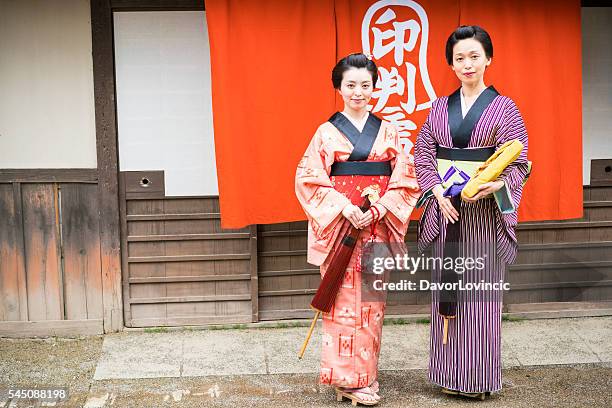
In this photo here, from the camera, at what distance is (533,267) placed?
697 centimetres

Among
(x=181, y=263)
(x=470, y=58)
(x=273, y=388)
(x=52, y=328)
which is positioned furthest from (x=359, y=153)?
(x=52, y=328)

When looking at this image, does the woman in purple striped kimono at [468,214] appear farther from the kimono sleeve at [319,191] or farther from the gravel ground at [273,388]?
the kimono sleeve at [319,191]

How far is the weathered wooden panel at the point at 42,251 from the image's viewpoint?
21.1ft

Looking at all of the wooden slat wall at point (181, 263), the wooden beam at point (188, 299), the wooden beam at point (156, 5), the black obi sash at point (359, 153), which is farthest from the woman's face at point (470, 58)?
the wooden beam at point (188, 299)

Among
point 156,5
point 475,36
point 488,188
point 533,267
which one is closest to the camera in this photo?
point 488,188

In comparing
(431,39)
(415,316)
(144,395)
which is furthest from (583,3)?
(144,395)

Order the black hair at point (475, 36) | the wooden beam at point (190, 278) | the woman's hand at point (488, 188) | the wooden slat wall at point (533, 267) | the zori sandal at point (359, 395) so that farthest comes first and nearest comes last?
1. the wooden slat wall at point (533, 267)
2. the wooden beam at point (190, 278)
3. the zori sandal at point (359, 395)
4. the black hair at point (475, 36)
5. the woman's hand at point (488, 188)

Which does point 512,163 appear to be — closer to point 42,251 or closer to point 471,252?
point 471,252

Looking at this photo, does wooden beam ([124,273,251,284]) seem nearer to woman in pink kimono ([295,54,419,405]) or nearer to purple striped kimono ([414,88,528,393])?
woman in pink kimono ([295,54,419,405])

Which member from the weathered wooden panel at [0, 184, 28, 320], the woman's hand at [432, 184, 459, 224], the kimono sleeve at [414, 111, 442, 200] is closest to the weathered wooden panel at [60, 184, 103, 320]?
the weathered wooden panel at [0, 184, 28, 320]

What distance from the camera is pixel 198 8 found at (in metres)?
6.34

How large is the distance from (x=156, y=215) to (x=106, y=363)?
1.23 meters

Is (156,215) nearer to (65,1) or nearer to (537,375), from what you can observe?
(65,1)

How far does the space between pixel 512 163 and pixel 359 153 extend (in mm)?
938
